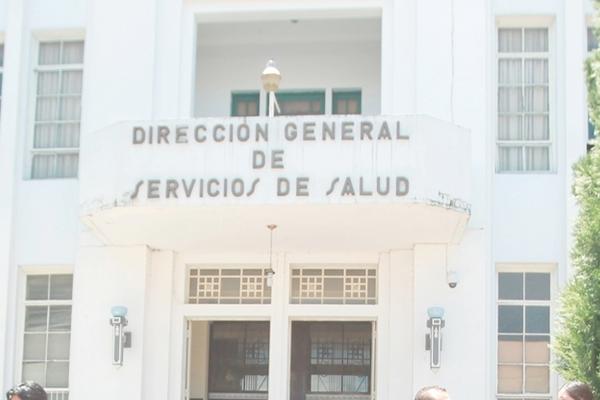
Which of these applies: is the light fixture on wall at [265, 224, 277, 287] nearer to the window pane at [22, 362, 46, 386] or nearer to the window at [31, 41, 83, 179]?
the window at [31, 41, 83, 179]

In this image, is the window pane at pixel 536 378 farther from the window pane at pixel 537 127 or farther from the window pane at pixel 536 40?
the window pane at pixel 536 40

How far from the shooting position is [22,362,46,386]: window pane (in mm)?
15188

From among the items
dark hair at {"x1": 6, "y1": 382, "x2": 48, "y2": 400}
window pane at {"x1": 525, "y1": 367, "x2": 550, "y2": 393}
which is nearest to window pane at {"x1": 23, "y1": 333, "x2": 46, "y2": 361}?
window pane at {"x1": 525, "y1": 367, "x2": 550, "y2": 393}

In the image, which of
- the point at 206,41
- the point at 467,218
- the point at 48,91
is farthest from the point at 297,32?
the point at 467,218

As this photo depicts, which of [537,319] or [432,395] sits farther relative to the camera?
[537,319]

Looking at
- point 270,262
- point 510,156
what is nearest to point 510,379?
point 510,156

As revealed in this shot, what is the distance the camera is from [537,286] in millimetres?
14594

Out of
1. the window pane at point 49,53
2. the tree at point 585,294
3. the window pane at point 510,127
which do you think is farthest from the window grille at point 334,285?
the tree at point 585,294

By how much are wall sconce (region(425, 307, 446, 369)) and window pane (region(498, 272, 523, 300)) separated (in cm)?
105

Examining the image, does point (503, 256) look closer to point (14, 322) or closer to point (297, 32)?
point (297, 32)

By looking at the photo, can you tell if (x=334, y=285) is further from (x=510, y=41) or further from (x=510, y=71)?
(x=510, y=41)

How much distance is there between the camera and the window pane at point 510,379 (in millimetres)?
14398

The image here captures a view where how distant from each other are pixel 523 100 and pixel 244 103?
376 centimetres

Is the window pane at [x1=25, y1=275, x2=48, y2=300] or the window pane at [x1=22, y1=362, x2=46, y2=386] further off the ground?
the window pane at [x1=25, y1=275, x2=48, y2=300]
